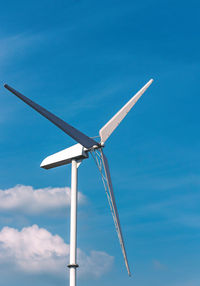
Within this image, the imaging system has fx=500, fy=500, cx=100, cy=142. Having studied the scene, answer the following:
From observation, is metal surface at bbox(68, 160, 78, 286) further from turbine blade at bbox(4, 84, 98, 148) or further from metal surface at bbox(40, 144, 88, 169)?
turbine blade at bbox(4, 84, 98, 148)

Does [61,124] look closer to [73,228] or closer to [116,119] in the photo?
[116,119]

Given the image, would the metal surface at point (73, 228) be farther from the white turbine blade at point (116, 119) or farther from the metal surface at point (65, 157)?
the white turbine blade at point (116, 119)

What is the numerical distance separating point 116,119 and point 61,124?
309 inches

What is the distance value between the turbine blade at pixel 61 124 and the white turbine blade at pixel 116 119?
151 cm

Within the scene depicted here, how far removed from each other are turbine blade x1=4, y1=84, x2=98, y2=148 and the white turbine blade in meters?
1.51

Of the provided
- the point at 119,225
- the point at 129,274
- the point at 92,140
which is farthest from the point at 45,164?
the point at 129,274

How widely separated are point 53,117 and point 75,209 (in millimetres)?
10473

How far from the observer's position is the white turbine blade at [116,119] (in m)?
56.0

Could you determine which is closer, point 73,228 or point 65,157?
point 73,228

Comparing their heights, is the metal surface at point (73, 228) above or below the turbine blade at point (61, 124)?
below

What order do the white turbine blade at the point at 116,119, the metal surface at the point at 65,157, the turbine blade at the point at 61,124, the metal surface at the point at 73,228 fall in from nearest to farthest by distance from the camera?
the turbine blade at the point at 61,124, the metal surface at the point at 73,228, the white turbine blade at the point at 116,119, the metal surface at the point at 65,157

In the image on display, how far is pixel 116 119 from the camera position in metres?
58.1

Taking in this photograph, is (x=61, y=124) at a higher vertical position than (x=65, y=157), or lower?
higher

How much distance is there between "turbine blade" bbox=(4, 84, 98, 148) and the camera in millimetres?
51688
